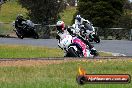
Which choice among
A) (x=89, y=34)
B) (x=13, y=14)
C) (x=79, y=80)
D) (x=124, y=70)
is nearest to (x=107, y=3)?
(x=89, y=34)

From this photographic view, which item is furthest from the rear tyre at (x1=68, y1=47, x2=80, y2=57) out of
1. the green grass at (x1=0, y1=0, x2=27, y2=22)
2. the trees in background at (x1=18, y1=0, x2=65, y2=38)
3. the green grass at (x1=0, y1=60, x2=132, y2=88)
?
the green grass at (x1=0, y1=0, x2=27, y2=22)

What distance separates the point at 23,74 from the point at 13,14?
78.2 m

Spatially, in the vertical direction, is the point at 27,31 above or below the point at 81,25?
below

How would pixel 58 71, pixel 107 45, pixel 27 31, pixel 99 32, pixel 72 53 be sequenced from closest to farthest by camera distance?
pixel 58 71 → pixel 72 53 → pixel 107 45 → pixel 27 31 → pixel 99 32

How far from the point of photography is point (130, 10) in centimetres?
7488

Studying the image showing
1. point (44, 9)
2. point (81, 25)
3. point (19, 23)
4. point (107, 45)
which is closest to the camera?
point (107, 45)

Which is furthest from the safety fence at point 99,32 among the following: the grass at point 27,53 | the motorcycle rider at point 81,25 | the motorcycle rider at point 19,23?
the grass at point 27,53

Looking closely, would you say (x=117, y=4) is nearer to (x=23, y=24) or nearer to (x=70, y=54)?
(x=23, y=24)

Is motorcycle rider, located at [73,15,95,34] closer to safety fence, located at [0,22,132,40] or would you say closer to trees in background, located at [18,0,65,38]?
safety fence, located at [0,22,132,40]

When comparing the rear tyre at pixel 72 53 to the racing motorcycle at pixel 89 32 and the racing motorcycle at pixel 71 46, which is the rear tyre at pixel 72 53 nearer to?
the racing motorcycle at pixel 71 46

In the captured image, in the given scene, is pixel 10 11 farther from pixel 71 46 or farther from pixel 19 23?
pixel 71 46

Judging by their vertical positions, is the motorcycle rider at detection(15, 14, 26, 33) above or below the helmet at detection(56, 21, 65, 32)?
below

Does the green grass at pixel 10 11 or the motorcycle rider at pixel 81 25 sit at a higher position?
the motorcycle rider at pixel 81 25

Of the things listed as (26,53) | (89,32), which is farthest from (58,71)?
(89,32)
